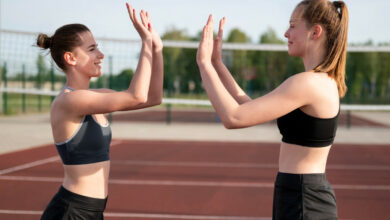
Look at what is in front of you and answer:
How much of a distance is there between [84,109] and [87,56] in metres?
0.31

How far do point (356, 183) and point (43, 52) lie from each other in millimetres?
5671

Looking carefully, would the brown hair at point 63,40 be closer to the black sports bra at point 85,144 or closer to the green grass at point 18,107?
the black sports bra at point 85,144

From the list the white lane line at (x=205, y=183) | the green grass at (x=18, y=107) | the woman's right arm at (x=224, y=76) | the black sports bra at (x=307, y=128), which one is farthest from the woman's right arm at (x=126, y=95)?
the green grass at (x=18, y=107)

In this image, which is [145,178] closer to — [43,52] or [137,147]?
[137,147]

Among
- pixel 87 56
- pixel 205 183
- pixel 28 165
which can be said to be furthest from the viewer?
pixel 28 165

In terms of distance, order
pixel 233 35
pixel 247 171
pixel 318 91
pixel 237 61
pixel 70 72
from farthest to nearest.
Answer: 1. pixel 233 35
2. pixel 237 61
3. pixel 247 171
4. pixel 70 72
5. pixel 318 91

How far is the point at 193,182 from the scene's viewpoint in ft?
21.5

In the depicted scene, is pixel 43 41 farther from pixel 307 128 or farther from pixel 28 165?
pixel 28 165

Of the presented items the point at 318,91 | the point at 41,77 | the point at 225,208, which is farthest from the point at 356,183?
the point at 41,77

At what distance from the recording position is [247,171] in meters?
7.54

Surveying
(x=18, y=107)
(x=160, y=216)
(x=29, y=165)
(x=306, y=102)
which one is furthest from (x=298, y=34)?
(x=18, y=107)

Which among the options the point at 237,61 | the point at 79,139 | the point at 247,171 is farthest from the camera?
the point at 237,61

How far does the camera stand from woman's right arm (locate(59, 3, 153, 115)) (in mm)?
1941

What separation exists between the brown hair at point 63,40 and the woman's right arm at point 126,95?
0.24 meters
